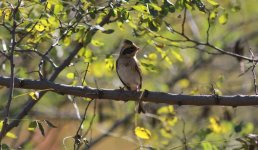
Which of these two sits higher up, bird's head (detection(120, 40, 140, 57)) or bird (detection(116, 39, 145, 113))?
bird's head (detection(120, 40, 140, 57))

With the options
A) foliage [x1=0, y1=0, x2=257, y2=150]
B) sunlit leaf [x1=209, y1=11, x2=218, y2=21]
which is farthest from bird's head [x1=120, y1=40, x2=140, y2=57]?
sunlit leaf [x1=209, y1=11, x2=218, y2=21]

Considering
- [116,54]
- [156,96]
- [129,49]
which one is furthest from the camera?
[129,49]

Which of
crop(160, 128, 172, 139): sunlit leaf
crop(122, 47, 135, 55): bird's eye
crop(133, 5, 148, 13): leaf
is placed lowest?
crop(160, 128, 172, 139): sunlit leaf

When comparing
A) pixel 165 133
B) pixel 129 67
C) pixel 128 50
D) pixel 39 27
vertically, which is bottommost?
pixel 165 133

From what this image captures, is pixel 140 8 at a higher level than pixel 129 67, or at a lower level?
higher

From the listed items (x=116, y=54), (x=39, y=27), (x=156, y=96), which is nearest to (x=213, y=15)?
(x=116, y=54)

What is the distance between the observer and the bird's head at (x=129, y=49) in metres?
5.89

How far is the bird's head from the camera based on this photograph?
589 centimetres

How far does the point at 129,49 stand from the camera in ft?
19.6

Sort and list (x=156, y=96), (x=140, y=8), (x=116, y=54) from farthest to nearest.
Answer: (x=116, y=54) < (x=156, y=96) < (x=140, y=8)

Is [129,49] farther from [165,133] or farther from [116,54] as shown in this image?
[116,54]

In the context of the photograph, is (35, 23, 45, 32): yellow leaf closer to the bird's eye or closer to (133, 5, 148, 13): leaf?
(133, 5, 148, 13): leaf

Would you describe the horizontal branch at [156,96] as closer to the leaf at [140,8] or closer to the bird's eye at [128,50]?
the leaf at [140,8]

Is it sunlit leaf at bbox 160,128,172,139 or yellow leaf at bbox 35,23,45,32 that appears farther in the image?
sunlit leaf at bbox 160,128,172,139
